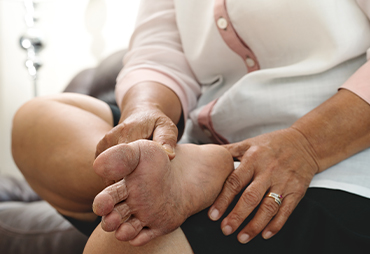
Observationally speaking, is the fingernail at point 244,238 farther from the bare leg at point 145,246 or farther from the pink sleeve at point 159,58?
the pink sleeve at point 159,58

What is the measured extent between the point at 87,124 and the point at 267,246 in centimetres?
34

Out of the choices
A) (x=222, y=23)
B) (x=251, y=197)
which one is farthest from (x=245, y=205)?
(x=222, y=23)

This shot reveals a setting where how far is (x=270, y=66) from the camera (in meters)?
0.60

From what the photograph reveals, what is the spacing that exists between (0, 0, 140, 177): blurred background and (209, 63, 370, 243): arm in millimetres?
→ 1623

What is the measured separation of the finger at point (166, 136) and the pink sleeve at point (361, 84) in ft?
0.87

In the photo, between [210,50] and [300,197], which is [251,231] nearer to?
[300,197]

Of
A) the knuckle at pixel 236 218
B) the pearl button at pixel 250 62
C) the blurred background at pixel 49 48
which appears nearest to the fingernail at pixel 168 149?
the knuckle at pixel 236 218

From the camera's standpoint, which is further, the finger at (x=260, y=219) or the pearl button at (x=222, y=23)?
the pearl button at (x=222, y=23)

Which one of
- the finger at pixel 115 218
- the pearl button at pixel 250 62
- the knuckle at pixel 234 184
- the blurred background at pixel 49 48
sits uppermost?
the pearl button at pixel 250 62

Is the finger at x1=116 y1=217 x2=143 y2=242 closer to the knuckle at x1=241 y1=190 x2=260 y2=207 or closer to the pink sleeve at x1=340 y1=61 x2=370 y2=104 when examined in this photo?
the knuckle at x1=241 y1=190 x2=260 y2=207

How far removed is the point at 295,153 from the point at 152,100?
0.84ft

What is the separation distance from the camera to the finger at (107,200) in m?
0.29

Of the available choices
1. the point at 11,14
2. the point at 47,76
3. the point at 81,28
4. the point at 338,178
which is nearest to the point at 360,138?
the point at 338,178

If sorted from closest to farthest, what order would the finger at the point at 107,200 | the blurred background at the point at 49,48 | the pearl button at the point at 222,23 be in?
the finger at the point at 107,200, the pearl button at the point at 222,23, the blurred background at the point at 49,48
